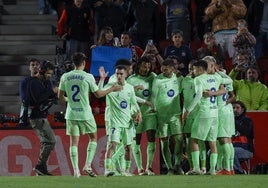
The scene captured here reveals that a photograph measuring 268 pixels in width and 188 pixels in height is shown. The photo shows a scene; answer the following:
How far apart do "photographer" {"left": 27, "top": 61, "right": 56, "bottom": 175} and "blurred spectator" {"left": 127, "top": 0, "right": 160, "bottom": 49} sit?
4587mm

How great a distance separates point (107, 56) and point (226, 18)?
2873 mm

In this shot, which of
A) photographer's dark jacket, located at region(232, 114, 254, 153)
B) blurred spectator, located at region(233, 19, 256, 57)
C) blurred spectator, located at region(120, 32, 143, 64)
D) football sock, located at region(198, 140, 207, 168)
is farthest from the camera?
blurred spectator, located at region(233, 19, 256, 57)

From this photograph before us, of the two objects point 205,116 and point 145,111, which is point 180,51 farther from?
point 205,116

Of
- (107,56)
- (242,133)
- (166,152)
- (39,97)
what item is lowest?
(166,152)

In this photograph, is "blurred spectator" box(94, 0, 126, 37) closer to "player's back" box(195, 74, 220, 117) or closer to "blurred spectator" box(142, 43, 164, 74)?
"blurred spectator" box(142, 43, 164, 74)

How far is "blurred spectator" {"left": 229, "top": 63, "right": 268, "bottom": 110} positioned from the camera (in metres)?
22.9

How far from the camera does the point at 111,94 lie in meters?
Answer: 19.9

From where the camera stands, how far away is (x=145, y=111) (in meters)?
21.1

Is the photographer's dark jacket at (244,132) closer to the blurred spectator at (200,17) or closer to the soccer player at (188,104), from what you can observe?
the soccer player at (188,104)

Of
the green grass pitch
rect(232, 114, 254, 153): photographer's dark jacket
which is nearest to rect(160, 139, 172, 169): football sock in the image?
rect(232, 114, 254, 153): photographer's dark jacket

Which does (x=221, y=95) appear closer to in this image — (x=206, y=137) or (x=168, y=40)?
(x=206, y=137)

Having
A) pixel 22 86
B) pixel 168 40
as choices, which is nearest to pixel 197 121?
pixel 22 86

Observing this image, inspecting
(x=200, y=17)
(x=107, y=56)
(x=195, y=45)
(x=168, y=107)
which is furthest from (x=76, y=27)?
(x=168, y=107)

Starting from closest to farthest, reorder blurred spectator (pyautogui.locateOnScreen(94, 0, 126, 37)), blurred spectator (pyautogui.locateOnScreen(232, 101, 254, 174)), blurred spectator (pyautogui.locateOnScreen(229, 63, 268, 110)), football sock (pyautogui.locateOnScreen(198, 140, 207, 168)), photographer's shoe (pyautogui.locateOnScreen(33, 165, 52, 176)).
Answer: football sock (pyautogui.locateOnScreen(198, 140, 207, 168))
photographer's shoe (pyautogui.locateOnScreen(33, 165, 52, 176))
blurred spectator (pyautogui.locateOnScreen(232, 101, 254, 174))
blurred spectator (pyautogui.locateOnScreen(229, 63, 268, 110))
blurred spectator (pyautogui.locateOnScreen(94, 0, 126, 37))
